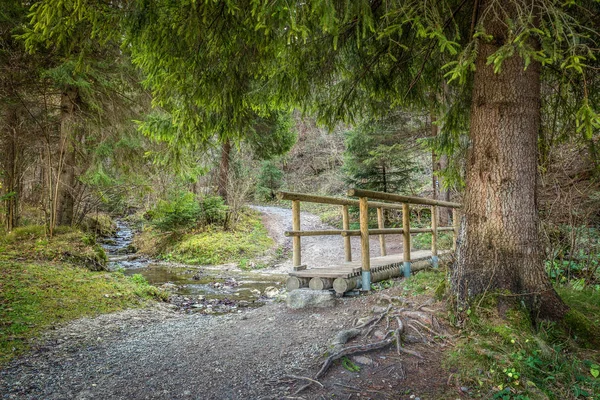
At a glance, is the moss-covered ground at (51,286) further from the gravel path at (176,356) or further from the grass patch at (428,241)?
the grass patch at (428,241)

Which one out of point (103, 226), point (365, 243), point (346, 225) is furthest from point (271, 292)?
point (103, 226)

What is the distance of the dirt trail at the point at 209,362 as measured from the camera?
122 inches

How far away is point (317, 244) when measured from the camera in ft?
49.1

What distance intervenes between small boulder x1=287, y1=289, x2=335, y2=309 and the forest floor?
0.13m

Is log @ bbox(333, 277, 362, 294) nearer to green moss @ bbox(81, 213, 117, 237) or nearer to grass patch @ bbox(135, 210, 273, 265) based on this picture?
grass patch @ bbox(135, 210, 273, 265)

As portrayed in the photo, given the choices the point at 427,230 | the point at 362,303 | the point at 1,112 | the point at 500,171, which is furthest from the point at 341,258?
the point at 1,112

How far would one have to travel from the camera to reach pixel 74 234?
9.07 metres

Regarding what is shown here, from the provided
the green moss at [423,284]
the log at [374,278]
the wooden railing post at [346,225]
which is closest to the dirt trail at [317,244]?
the log at [374,278]

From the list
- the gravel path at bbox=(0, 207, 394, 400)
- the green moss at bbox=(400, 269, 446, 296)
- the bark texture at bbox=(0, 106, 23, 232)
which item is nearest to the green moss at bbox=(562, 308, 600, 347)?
the green moss at bbox=(400, 269, 446, 296)

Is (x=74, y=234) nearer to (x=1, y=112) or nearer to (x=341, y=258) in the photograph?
(x=1, y=112)

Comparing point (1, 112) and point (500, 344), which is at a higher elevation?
point (1, 112)

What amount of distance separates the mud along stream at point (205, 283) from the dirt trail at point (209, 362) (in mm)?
1971

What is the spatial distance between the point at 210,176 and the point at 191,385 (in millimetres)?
15381

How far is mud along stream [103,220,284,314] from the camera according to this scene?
7.39 meters
